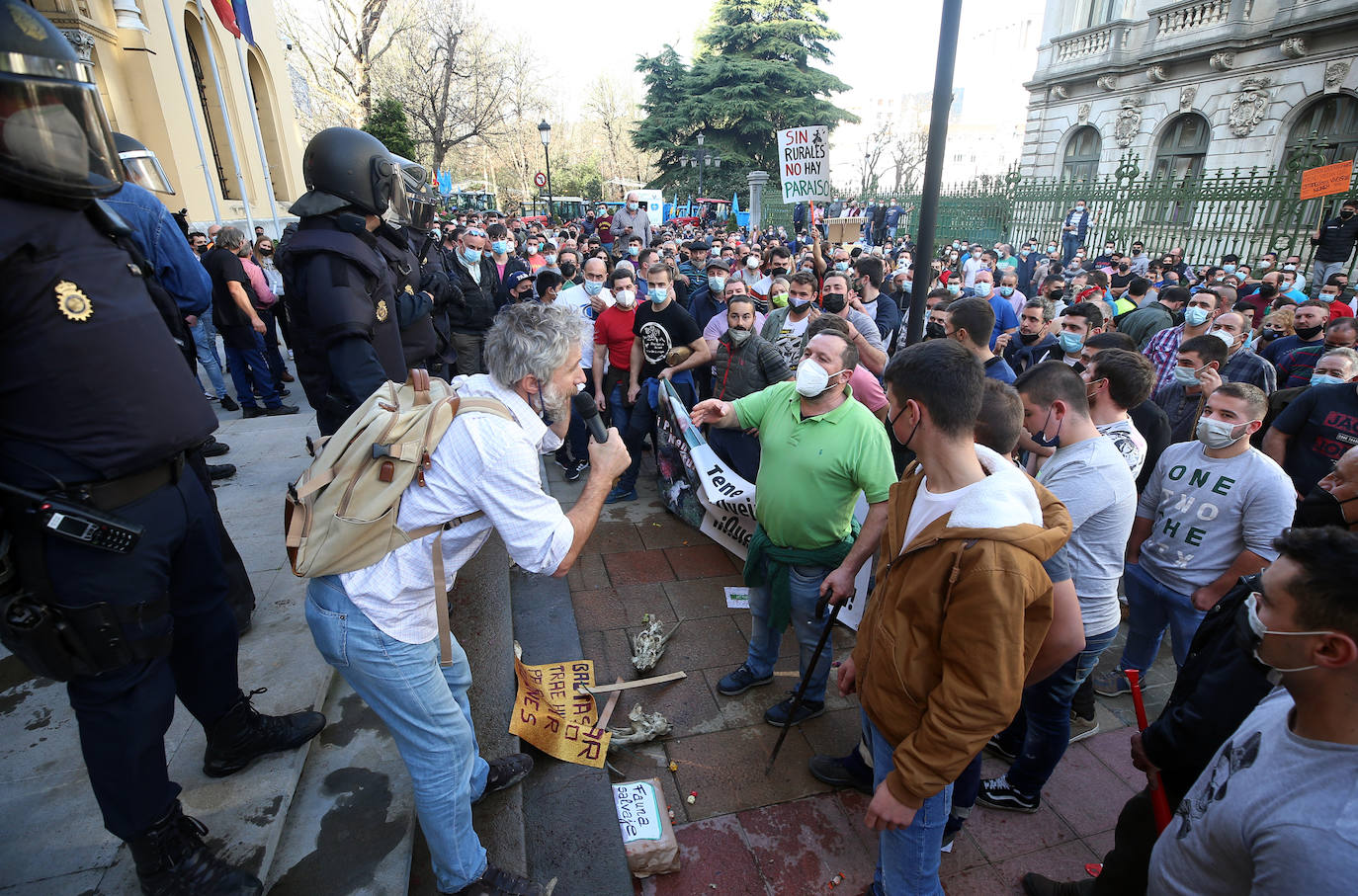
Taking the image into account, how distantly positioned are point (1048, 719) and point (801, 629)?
1.10 meters

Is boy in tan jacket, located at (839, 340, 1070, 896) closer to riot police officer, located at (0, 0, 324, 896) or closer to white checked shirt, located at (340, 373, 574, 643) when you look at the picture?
white checked shirt, located at (340, 373, 574, 643)

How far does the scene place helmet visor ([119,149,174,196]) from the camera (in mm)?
3234

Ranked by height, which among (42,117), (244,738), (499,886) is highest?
(42,117)

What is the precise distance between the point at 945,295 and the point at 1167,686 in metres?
3.99

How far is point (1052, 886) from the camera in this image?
248 cm

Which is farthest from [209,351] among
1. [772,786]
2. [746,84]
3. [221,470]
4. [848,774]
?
[746,84]

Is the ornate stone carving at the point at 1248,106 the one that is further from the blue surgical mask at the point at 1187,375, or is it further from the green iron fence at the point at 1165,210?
the blue surgical mask at the point at 1187,375

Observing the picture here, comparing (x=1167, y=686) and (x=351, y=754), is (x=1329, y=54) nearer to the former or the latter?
(x=1167, y=686)

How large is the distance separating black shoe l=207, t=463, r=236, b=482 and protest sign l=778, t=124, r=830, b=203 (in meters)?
5.68

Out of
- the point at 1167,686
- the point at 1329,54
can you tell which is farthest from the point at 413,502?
the point at 1329,54

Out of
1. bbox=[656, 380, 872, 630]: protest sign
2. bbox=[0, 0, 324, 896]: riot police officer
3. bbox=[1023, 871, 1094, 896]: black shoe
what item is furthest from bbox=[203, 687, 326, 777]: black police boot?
bbox=[1023, 871, 1094, 896]: black shoe

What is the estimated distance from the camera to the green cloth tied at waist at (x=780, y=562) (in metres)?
3.10

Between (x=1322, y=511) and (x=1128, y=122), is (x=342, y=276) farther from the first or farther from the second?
(x=1128, y=122)

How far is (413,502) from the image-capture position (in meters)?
1.81
